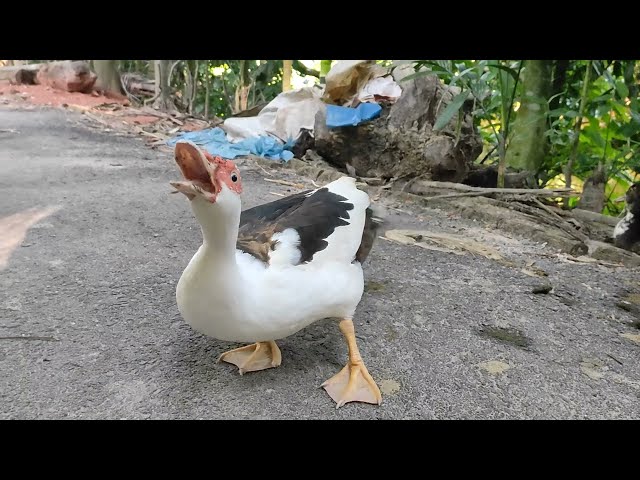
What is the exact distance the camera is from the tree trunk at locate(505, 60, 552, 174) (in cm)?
362

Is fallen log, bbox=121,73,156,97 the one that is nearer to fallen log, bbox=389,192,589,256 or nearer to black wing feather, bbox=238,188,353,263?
fallen log, bbox=389,192,589,256

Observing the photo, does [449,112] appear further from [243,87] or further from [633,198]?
[243,87]

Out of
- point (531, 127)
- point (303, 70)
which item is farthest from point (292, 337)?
point (303, 70)

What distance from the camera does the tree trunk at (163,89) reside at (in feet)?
19.2

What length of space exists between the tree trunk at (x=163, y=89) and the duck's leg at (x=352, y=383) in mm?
5036

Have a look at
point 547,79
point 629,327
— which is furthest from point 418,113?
point 629,327

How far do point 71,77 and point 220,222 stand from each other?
233 inches

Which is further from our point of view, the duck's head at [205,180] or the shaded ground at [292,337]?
the shaded ground at [292,337]

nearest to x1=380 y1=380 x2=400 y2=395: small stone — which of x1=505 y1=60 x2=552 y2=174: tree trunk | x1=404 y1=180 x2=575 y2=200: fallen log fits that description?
x1=404 y1=180 x2=575 y2=200: fallen log

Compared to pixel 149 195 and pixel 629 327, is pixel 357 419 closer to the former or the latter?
pixel 629 327

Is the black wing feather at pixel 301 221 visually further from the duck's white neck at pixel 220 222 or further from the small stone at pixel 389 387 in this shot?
the small stone at pixel 389 387

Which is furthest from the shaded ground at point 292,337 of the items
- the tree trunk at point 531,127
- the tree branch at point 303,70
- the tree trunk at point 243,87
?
the tree branch at point 303,70

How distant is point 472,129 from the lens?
136 inches

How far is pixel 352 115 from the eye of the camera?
11.5 feet
